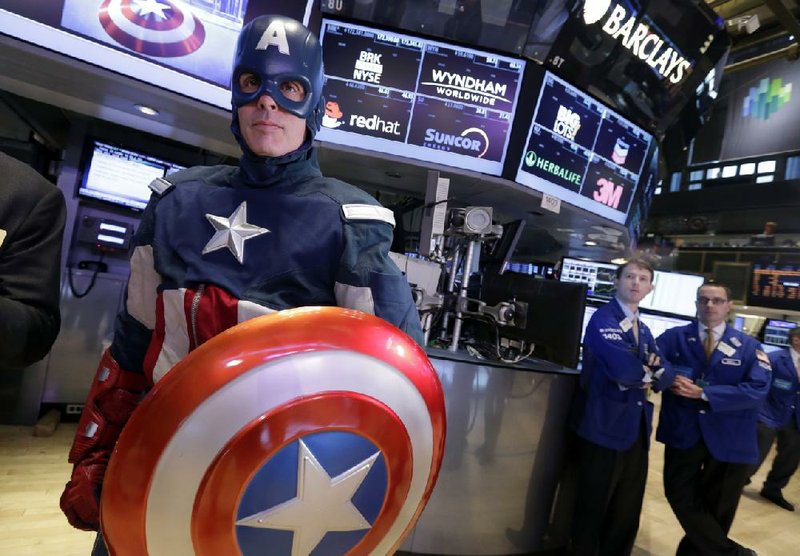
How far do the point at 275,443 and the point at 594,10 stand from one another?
3489mm

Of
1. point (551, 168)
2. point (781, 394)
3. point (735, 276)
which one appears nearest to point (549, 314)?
point (551, 168)

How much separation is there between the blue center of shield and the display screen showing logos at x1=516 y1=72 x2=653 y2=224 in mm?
2792

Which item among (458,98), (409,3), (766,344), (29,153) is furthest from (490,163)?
(766,344)

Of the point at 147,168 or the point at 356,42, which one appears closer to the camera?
the point at 356,42

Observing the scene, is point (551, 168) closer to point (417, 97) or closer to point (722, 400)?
point (417, 97)

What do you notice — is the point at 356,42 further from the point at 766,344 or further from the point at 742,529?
the point at 766,344

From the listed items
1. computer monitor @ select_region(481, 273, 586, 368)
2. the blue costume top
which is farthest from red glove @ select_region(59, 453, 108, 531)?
computer monitor @ select_region(481, 273, 586, 368)

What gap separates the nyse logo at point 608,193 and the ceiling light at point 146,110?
3.13m

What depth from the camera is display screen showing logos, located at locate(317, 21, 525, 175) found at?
9.46 feet

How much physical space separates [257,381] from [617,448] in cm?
248

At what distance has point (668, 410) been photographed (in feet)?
9.28

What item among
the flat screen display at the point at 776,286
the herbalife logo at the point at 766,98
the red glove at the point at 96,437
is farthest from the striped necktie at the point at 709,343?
the herbalife logo at the point at 766,98

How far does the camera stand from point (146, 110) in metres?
2.61

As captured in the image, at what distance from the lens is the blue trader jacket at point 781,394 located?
162 inches
